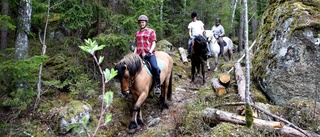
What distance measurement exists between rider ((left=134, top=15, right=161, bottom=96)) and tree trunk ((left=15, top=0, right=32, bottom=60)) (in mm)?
Result: 3323

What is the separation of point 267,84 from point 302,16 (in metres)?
1.73

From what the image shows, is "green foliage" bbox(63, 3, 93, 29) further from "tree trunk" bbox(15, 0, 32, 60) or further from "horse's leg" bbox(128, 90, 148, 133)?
"horse's leg" bbox(128, 90, 148, 133)

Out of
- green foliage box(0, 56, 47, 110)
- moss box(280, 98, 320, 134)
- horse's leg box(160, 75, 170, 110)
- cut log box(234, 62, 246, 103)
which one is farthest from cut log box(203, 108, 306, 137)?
green foliage box(0, 56, 47, 110)

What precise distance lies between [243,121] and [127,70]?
2.69 meters

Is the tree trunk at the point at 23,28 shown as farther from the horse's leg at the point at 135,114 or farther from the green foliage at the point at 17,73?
the horse's leg at the point at 135,114

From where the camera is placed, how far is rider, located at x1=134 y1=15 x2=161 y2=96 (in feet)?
21.2

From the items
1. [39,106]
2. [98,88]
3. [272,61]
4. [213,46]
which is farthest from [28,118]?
[213,46]

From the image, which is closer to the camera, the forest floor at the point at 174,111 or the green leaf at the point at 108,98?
the green leaf at the point at 108,98

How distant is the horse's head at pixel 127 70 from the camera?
5.60 m

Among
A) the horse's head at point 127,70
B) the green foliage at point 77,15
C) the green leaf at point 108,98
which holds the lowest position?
the horse's head at point 127,70

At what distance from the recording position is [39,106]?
7.00 meters

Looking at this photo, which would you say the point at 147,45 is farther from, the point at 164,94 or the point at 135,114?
the point at 135,114

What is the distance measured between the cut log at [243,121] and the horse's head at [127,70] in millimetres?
1896

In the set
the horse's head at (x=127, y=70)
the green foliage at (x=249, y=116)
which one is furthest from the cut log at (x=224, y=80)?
the green foliage at (x=249, y=116)
